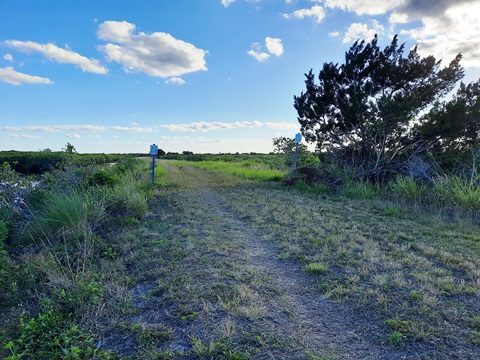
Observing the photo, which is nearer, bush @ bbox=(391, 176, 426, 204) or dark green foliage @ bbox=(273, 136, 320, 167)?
bush @ bbox=(391, 176, 426, 204)

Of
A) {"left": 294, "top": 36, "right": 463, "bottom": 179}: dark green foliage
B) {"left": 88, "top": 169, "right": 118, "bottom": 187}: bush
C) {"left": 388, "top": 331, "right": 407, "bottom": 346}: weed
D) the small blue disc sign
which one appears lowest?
{"left": 388, "top": 331, "right": 407, "bottom": 346}: weed

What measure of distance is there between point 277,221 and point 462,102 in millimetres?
7609

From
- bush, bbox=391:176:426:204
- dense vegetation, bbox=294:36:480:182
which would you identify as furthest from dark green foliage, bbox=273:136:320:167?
bush, bbox=391:176:426:204

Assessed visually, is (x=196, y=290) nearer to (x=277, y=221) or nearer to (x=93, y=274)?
(x=93, y=274)

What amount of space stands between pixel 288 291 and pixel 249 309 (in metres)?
0.66

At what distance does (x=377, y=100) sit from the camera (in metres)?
10.9

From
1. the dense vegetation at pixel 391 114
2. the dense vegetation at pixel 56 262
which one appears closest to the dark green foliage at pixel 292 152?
the dense vegetation at pixel 391 114

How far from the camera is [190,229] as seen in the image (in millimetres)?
5703

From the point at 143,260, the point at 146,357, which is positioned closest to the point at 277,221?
the point at 143,260

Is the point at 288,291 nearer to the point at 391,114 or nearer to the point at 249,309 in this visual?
the point at 249,309

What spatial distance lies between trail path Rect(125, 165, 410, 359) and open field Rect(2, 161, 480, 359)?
1cm

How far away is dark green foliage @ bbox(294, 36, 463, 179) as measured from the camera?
10.5 metres

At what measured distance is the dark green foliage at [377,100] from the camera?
10.5 m

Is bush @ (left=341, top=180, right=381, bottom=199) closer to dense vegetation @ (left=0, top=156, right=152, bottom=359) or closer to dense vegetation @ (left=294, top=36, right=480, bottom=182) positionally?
dense vegetation @ (left=294, top=36, right=480, bottom=182)
